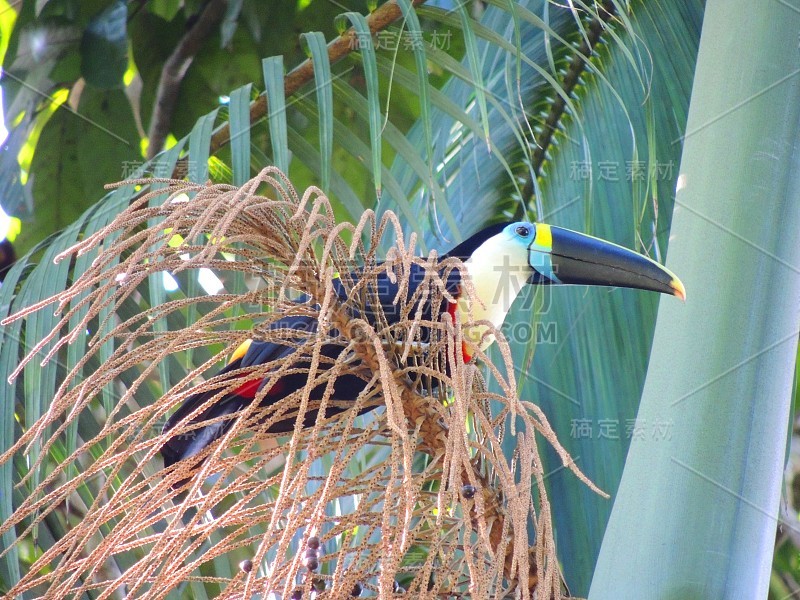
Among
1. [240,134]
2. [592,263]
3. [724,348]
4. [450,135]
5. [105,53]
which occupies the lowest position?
[724,348]

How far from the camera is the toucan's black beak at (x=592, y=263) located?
1525mm

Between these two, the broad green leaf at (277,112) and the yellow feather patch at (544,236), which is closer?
the broad green leaf at (277,112)

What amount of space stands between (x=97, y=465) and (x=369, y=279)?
0.32 metres

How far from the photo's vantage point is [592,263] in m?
1.72

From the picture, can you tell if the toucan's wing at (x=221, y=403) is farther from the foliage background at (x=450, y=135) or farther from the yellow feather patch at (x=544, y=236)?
the yellow feather patch at (x=544, y=236)

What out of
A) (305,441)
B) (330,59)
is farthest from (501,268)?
(305,441)

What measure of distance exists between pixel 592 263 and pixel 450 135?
57 cm

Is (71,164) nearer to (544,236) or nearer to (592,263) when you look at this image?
(544,236)

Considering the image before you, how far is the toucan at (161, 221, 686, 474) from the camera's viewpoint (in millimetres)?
1529

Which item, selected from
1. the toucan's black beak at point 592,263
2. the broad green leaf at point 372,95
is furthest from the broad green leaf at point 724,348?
the broad green leaf at point 372,95

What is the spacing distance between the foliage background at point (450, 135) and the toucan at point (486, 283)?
2.5 inches

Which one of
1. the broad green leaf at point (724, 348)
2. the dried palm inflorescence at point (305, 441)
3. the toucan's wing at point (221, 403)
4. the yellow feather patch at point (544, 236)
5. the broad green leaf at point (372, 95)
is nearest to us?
the dried palm inflorescence at point (305, 441)

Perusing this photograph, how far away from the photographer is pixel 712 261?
131 centimetres

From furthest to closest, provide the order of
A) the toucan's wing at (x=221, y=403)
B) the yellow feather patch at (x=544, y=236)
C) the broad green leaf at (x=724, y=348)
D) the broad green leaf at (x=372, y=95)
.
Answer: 1. the yellow feather patch at (x=544, y=236)
2. the toucan's wing at (x=221, y=403)
3. the broad green leaf at (x=372, y=95)
4. the broad green leaf at (x=724, y=348)
